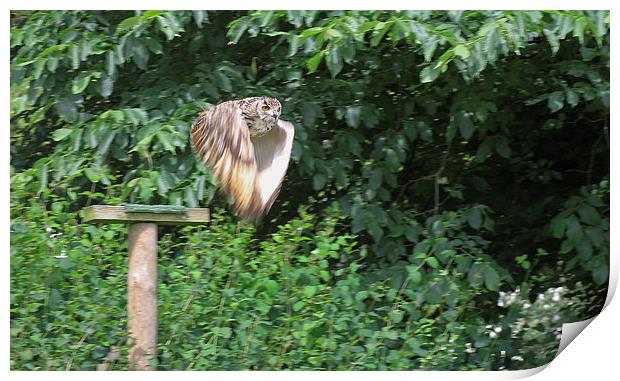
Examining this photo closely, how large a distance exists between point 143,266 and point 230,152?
2.34 ft

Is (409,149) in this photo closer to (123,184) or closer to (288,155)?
(288,155)

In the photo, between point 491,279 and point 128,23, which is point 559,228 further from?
point 128,23

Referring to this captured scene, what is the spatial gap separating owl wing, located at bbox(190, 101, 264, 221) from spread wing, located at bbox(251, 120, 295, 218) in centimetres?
3

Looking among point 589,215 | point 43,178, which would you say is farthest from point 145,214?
point 589,215

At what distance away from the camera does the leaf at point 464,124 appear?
4.82 m

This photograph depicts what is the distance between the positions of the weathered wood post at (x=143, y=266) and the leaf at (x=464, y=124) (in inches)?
58.9

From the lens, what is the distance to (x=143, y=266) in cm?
400

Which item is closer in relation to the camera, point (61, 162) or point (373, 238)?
point (61, 162)

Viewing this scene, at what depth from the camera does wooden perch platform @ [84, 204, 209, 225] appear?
3.89 m

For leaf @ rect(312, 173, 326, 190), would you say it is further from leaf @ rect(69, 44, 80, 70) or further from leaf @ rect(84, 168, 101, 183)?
leaf @ rect(69, 44, 80, 70)

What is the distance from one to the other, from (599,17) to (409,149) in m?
1.28

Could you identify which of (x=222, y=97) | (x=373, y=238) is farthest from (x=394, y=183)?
(x=222, y=97)

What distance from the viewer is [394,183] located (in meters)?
4.87

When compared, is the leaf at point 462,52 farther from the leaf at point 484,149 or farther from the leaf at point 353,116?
the leaf at point 484,149
